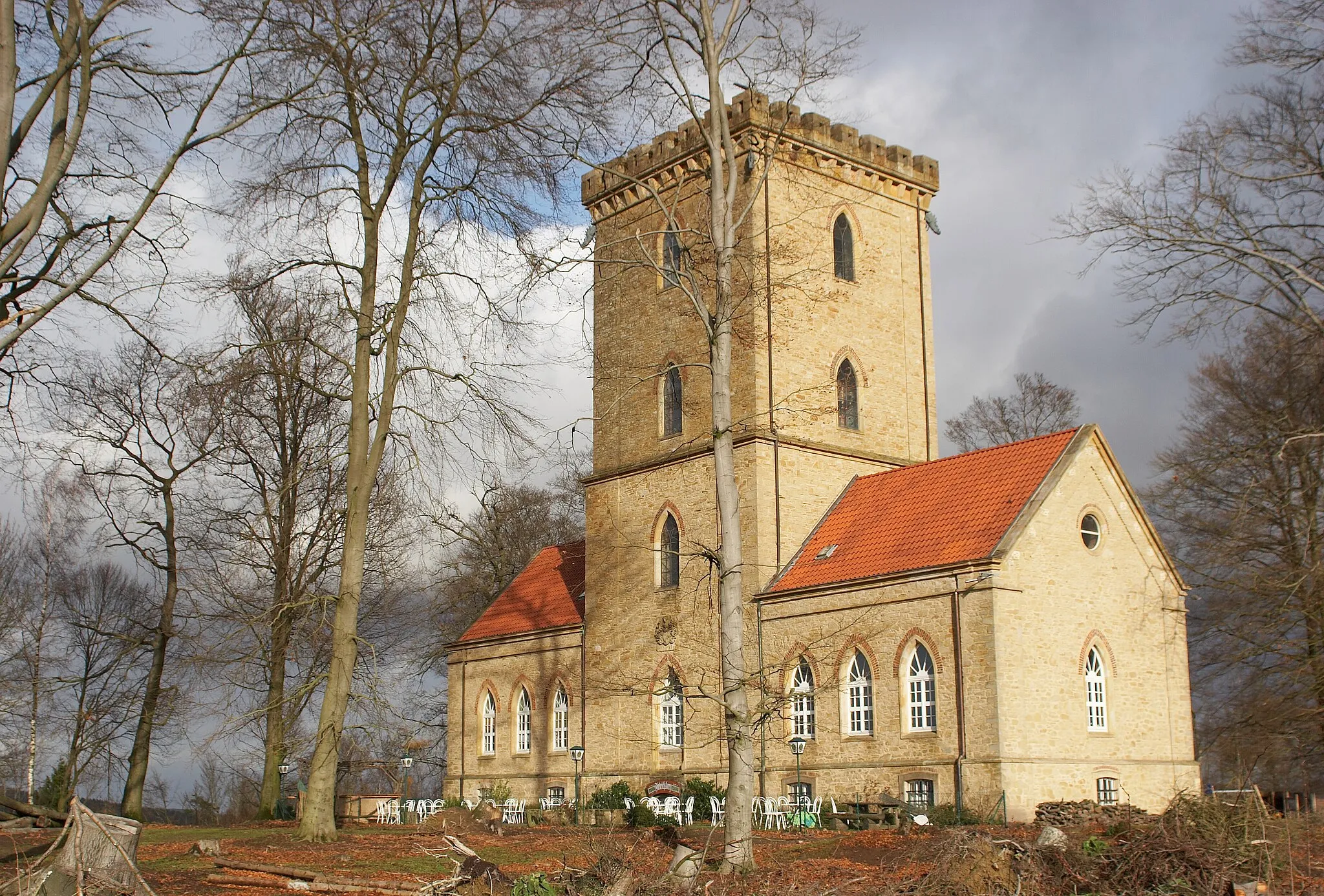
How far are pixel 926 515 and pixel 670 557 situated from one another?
6904 millimetres

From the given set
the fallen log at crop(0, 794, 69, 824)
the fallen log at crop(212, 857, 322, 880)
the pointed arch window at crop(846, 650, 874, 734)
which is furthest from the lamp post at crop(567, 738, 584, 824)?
the fallen log at crop(0, 794, 69, 824)

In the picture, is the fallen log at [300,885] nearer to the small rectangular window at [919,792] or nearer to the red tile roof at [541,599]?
the small rectangular window at [919,792]

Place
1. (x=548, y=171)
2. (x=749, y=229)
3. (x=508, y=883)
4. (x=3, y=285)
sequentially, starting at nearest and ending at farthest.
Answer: (x=508, y=883), (x=3, y=285), (x=548, y=171), (x=749, y=229)

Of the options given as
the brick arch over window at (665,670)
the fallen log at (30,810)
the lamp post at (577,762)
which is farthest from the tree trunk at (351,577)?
the brick arch over window at (665,670)

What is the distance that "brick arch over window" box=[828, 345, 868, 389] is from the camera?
3278cm

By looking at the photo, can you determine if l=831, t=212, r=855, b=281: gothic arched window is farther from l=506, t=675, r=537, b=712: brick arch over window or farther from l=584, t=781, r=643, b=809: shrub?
l=506, t=675, r=537, b=712: brick arch over window

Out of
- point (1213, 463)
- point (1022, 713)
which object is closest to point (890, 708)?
point (1022, 713)

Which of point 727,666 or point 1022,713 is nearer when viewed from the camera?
point 727,666

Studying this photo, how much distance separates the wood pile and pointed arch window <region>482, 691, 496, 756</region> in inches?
715

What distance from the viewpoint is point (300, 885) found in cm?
1360

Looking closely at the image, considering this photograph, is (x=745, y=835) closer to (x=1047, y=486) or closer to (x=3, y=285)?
(x=3, y=285)

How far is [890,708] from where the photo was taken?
89.1 ft

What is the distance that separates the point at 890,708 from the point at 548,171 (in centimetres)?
1325

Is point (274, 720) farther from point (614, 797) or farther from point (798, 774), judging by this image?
point (798, 774)
